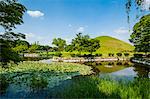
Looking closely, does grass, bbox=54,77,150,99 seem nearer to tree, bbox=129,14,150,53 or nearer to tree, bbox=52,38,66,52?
tree, bbox=129,14,150,53

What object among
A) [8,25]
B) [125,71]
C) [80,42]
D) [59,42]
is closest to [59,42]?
[59,42]

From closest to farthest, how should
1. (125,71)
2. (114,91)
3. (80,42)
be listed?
(114,91)
(125,71)
(80,42)

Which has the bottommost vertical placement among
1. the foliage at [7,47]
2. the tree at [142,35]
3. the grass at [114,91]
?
the grass at [114,91]

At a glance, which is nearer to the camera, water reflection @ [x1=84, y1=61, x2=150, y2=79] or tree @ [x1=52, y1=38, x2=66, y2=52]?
water reflection @ [x1=84, y1=61, x2=150, y2=79]

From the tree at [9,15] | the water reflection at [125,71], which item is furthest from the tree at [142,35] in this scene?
the tree at [9,15]

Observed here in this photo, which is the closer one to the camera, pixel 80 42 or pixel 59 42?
pixel 80 42

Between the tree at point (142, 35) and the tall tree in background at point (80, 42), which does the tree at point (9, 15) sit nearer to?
the tree at point (142, 35)

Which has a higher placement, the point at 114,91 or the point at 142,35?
the point at 142,35

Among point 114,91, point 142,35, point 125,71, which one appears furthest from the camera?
point 142,35

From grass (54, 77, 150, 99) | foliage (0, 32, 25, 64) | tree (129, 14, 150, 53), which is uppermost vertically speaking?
tree (129, 14, 150, 53)

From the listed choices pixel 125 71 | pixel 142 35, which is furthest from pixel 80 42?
pixel 125 71

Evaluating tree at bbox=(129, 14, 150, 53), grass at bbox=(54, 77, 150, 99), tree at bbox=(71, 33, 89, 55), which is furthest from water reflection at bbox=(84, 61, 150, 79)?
tree at bbox=(71, 33, 89, 55)

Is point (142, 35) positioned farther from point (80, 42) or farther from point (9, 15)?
point (9, 15)

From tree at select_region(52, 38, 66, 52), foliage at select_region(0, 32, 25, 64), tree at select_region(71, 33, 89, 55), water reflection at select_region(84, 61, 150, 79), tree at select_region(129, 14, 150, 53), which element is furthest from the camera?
tree at select_region(52, 38, 66, 52)
